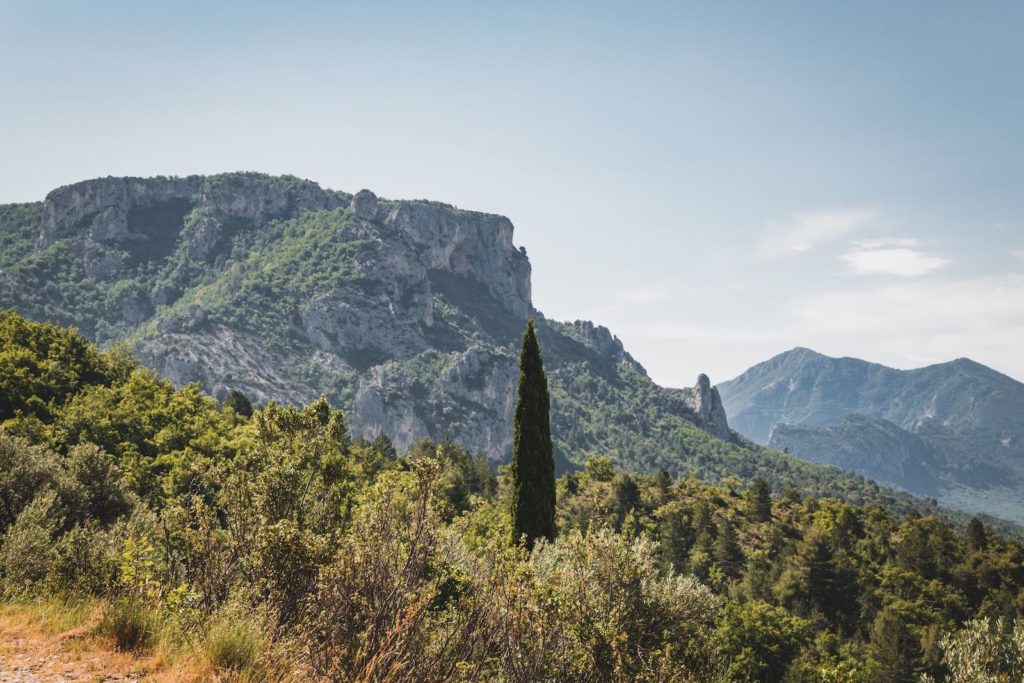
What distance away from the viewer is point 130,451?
3491 cm

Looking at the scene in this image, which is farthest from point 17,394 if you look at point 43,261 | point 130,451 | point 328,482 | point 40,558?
point 43,261

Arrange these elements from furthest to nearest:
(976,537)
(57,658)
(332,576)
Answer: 1. (976,537)
2. (332,576)
3. (57,658)

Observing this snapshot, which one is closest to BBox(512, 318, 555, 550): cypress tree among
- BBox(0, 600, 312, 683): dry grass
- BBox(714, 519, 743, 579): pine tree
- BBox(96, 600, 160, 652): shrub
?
BBox(96, 600, 160, 652): shrub

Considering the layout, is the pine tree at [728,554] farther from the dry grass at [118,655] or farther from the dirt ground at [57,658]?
the dirt ground at [57,658]

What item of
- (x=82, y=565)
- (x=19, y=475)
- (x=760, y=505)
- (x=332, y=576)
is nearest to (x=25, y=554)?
(x=82, y=565)

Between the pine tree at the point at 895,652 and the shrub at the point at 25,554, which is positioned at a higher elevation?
the shrub at the point at 25,554

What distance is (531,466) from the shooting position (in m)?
25.6

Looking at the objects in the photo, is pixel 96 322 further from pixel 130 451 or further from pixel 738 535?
pixel 738 535

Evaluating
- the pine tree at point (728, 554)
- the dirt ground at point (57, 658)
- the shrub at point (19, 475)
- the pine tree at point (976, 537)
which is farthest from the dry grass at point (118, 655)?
the pine tree at point (976, 537)

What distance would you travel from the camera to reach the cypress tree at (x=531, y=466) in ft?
83.2

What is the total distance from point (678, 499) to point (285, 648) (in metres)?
65.3

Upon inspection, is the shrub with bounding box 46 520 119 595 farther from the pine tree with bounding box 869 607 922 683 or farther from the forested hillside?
the pine tree with bounding box 869 607 922 683

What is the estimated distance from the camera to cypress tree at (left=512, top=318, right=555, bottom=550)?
25.4m

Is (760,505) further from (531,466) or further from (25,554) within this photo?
(25,554)
